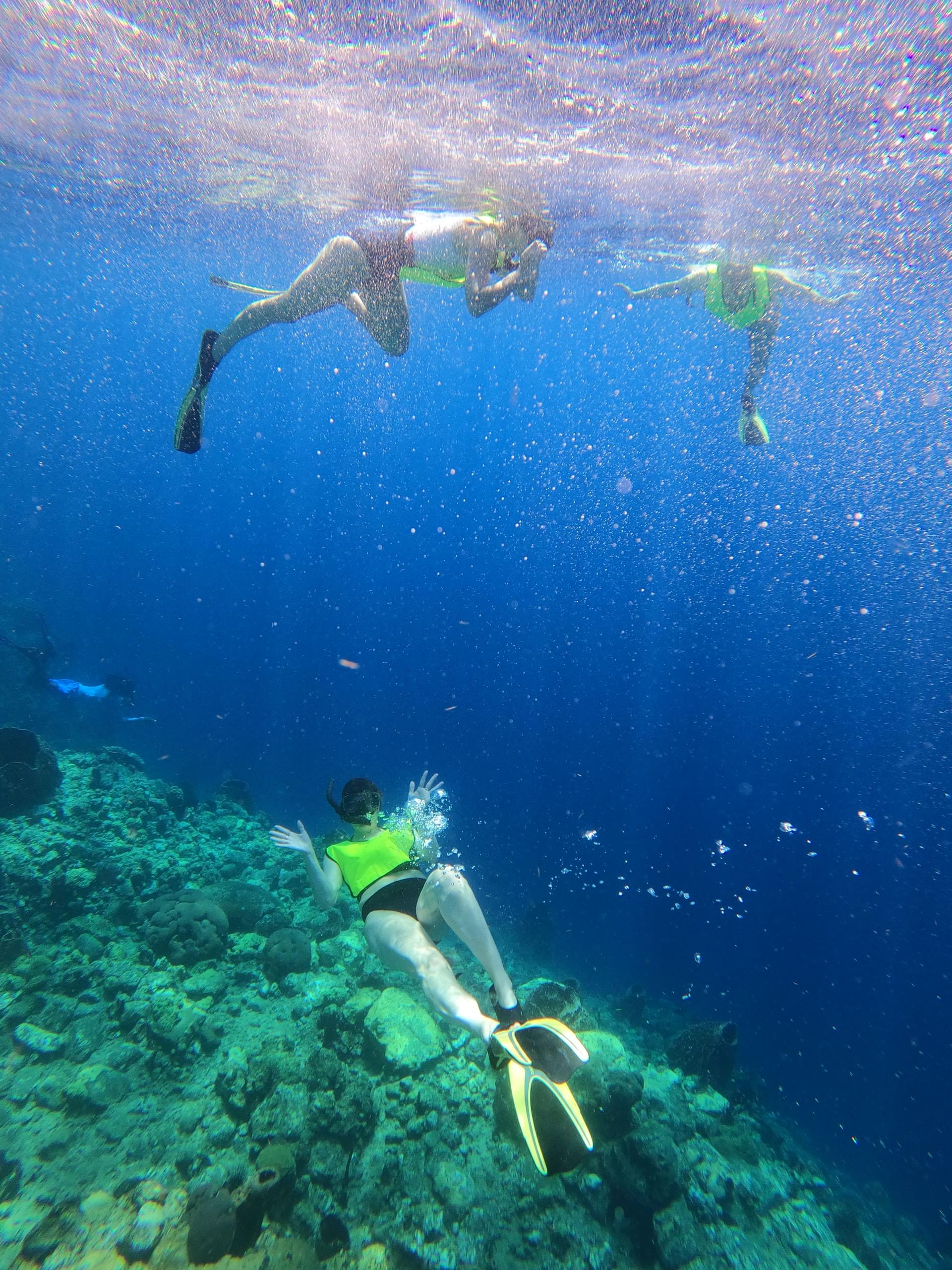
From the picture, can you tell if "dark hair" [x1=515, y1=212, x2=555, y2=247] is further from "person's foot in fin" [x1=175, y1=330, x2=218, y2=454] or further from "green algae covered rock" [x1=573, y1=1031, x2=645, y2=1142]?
"green algae covered rock" [x1=573, y1=1031, x2=645, y2=1142]

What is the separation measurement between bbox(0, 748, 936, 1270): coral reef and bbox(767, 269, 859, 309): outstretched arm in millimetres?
12426

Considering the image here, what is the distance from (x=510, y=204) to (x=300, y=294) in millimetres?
9091

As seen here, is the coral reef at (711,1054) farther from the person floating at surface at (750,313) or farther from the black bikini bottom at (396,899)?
the person floating at surface at (750,313)

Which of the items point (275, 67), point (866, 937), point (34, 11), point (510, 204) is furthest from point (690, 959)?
point (34, 11)

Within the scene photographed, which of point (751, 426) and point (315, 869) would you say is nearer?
point (315, 869)

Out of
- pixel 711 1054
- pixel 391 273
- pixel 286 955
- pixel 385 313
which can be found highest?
pixel 391 273

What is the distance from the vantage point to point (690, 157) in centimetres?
937

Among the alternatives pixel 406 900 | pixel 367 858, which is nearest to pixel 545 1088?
pixel 406 900

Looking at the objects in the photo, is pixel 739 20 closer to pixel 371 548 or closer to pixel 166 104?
pixel 166 104

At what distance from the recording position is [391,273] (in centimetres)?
593

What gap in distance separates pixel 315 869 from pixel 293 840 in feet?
0.91

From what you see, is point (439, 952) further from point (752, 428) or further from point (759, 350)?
point (759, 350)

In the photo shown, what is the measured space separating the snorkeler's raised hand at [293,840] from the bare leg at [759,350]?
8177 mm

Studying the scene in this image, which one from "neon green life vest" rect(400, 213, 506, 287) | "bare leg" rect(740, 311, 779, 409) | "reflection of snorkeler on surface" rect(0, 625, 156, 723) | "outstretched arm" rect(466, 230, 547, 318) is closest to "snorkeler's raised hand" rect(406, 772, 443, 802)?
"outstretched arm" rect(466, 230, 547, 318)
